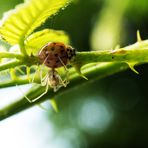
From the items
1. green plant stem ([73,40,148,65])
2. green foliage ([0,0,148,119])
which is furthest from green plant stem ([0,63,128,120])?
green plant stem ([73,40,148,65])

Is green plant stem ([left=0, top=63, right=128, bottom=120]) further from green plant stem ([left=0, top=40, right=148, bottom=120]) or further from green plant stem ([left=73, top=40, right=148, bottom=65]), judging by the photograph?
green plant stem ([left=73, top=40, right=148, bottom=65])

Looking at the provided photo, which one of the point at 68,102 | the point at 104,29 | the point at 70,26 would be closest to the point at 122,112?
the point at 68,102

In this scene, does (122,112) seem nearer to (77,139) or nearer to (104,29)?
(77,139)

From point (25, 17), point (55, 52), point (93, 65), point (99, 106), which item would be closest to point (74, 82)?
point (93, 65)

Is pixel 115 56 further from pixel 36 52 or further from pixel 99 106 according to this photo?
pixel 99 106

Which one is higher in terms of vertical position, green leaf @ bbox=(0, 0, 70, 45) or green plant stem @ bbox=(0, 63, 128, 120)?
green leaf @ bbox=(0, 0, 70, 45)

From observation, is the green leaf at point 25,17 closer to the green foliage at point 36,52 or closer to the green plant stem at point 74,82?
the green foliage at point 36,52
